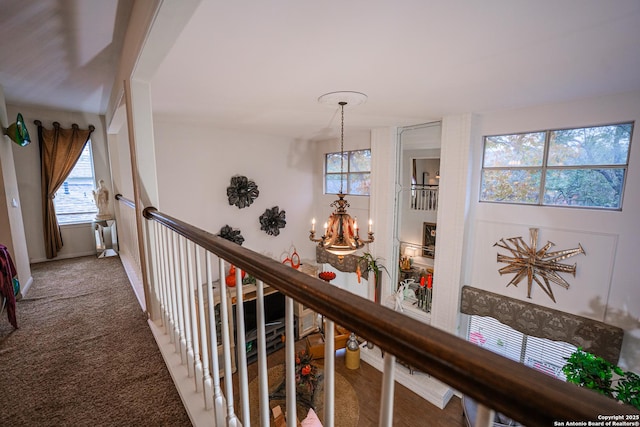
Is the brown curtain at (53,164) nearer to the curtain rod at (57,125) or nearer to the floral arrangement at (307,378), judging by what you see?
the curtain rod at (57,125)

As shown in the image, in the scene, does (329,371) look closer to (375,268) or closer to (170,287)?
(170,287)

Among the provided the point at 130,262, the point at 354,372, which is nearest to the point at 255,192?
the point at 130,262

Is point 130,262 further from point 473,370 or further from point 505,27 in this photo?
point 505,27

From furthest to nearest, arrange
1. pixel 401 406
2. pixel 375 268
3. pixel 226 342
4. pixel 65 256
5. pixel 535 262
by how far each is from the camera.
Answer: pixel 375 268, pixel 65 256, pixel 401 406, pixel 535 262, pixel 226 342

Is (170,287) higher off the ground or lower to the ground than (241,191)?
lower

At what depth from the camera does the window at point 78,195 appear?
4.76 m

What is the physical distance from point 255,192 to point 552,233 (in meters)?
4.87

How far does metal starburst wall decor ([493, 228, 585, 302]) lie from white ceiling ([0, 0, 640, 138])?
1723 millimetres

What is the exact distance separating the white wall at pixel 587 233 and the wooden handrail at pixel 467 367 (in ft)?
12.5

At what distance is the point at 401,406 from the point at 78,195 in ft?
21.0

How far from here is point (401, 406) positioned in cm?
396

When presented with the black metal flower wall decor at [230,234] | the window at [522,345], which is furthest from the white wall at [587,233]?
the black metal flower wall decor at [230,234]

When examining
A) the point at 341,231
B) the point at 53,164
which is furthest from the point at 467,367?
the point at 53,164

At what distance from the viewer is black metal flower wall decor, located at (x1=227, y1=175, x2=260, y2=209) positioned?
5480mm
